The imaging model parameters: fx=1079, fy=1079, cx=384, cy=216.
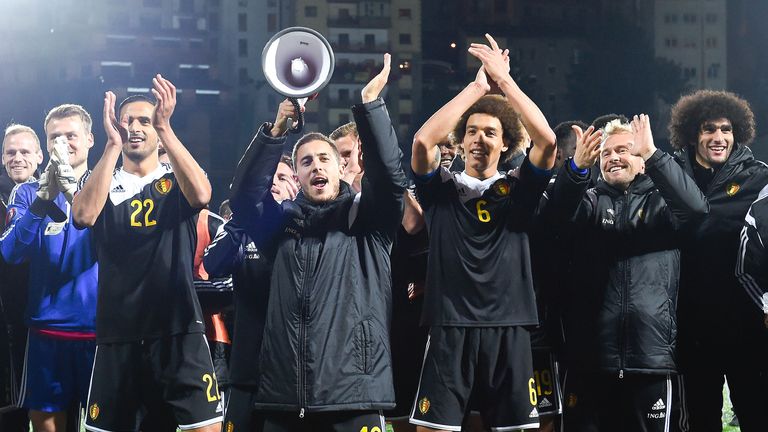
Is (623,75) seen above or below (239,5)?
below

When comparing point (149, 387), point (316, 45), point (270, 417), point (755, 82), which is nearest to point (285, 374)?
point (270, 417)

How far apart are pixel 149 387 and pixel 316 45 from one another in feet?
5.70

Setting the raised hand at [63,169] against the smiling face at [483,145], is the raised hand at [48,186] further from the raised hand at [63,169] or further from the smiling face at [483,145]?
the smiling face at [483,145]

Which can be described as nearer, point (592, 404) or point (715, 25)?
point (592, 404)

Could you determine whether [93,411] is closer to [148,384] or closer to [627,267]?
[148,384]

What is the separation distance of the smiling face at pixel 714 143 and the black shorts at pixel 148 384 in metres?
2.77

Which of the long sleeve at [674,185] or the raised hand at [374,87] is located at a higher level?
the raised hand at [374,87]

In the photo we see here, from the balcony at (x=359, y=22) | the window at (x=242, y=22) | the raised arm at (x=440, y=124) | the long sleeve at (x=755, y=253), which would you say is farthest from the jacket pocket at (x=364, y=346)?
the window at (x=242, y=22)

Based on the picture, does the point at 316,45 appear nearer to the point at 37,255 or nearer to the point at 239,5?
the point at 37,255

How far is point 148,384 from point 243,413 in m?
0.50

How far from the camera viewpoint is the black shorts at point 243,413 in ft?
15.6

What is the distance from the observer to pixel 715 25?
5266cm

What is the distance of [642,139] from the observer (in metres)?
5.03

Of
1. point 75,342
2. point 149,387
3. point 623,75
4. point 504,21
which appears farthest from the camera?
point 504,21
